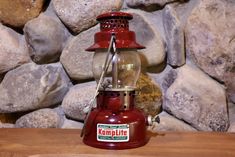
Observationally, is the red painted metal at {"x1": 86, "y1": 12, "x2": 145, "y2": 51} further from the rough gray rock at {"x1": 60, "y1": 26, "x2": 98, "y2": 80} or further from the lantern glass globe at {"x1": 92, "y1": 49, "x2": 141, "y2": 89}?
the rough gray rock at {"x1": 60, "y1": 26, "x2": 98, "y2": 80}

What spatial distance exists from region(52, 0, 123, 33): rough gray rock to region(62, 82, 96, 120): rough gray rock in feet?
0.50

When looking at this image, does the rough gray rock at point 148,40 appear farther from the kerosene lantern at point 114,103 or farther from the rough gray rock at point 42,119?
→ the rough gray rock at point 42,119

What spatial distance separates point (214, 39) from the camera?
869 mm

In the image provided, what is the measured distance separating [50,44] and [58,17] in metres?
0.08

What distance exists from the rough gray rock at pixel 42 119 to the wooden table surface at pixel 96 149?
0.08 m

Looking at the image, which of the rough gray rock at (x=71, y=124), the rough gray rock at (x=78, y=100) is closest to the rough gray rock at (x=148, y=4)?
the rough gray rock at (x=78, y=100)

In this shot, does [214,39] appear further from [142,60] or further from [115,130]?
[115,130]

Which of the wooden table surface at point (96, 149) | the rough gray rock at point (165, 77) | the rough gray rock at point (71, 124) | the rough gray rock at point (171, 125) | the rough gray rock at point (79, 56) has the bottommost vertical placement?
the rough gray rock at point (71, 124)

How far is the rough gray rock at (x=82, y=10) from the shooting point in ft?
2.92

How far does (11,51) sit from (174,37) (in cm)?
43

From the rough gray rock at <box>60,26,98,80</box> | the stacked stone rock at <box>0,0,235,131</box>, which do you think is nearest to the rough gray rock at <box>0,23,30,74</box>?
the stacked stone rock at <box>0,0,235,131</box>

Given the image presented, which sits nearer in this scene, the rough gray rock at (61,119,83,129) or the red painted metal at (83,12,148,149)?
the red painted metal at (83,12,148,149)

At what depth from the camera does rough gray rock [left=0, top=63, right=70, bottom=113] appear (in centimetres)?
91

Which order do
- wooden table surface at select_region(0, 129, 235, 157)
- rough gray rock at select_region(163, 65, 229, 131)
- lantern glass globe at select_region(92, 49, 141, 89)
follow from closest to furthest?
wooden table surface at select_region(0, 129, 235, 157) → lantern glass globe at select_region(92, 49, 141, 89) → rough gray rock at select_region(163, 65, 229, 131)
